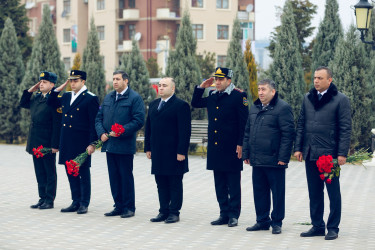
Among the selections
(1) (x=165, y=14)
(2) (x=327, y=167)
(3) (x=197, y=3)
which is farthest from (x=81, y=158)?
(3) (x=197, y=3)

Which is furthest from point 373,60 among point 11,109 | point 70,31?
point 70,31

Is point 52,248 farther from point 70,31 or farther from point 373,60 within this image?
point 70,31

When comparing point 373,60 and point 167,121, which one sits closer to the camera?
point 167,121

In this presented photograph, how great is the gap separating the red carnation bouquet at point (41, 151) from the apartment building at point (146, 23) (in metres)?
51.7

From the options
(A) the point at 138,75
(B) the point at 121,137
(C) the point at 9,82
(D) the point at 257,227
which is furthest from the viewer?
(C) the point at 9,82

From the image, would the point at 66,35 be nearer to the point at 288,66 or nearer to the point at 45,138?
the point at 288,66

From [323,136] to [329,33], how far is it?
13.7m

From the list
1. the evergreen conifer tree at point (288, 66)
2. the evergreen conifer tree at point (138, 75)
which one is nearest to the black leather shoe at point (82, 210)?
the evergreen conifer tree at point (288, 66)

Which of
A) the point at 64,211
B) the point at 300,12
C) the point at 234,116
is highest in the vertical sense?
the point at 300,12

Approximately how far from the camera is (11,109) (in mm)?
26219

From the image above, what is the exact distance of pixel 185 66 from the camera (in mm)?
22281

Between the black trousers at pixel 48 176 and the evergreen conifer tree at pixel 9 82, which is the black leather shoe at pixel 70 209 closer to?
the black trousers at pixel 48 176

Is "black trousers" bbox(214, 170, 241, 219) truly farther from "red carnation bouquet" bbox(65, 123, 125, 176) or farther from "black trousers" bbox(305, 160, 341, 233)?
"red carnation bouquet" bbox(65, 123, 125, 176)

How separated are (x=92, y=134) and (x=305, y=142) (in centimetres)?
333
